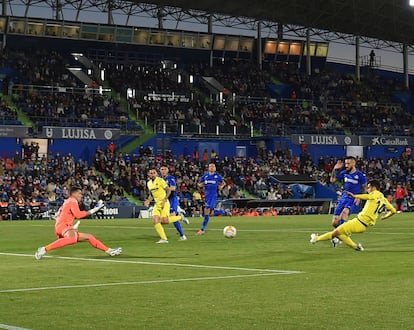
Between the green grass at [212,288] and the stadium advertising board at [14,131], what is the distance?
3619 centimetres

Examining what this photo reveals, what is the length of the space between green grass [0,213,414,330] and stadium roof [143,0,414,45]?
55.6m

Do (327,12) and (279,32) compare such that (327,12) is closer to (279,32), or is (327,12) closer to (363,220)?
(279,32)

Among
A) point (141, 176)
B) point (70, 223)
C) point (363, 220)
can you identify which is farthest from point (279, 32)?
point (70, 223)

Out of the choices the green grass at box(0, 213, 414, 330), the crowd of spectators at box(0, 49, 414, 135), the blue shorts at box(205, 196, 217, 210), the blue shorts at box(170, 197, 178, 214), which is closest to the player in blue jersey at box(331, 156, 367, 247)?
the green grass at box(0, 213, 414, 330)

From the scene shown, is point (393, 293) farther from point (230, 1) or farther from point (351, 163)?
point (230, 1)

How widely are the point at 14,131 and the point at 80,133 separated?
4.92 m

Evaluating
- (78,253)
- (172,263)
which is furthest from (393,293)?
(78,253)

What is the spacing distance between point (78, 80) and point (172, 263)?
53.0 meters

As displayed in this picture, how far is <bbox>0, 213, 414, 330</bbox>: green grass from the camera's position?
9.19 metres

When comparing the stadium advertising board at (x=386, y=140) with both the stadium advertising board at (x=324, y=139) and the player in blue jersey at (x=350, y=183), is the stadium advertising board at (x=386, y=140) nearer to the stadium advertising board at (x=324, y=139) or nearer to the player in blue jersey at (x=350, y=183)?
the stadium advertising board at (x=324, y=139)

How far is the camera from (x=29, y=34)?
237 ft

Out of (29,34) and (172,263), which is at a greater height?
(29,34)

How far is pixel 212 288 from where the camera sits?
12.1 metres

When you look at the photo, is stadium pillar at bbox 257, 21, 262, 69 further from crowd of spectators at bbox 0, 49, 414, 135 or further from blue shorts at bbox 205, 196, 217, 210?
blue shorts at bbox 205, 196, 217, 210
